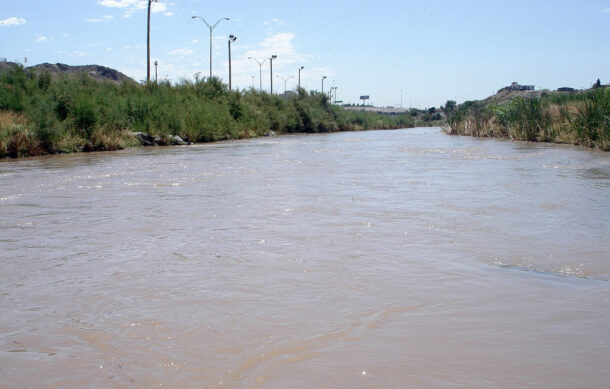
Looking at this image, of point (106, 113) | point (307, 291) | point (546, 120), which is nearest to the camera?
point (307, 291)

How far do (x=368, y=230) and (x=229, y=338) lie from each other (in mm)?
3775

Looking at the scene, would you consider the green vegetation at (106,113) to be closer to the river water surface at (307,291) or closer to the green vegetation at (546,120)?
the river water surface at (307,291)

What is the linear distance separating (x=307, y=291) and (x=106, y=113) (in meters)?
23.8

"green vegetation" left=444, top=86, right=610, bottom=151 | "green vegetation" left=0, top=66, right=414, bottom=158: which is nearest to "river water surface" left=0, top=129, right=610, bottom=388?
"green vegetation" left=0, top=66, right=414, bottom=158

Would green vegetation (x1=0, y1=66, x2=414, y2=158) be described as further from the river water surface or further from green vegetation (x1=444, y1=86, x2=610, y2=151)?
green vegetation (x1=444, y1=86, x2=610, y2=151)

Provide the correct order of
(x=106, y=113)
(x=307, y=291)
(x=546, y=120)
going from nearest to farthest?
(x=307, y=291), (x=106, y=113), (x=546, y=120)

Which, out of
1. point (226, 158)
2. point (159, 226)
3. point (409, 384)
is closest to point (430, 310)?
point (409, 384)

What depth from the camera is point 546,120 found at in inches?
1182

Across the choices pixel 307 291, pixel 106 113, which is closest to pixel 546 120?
pixel 106 113

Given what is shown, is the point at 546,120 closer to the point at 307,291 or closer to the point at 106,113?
the point at 106,113

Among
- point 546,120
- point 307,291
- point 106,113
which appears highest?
point 106,113

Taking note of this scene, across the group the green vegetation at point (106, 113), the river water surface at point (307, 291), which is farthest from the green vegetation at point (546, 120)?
the green vegetation at point (106, 113)

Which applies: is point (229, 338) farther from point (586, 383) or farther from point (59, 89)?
point (59, 89)

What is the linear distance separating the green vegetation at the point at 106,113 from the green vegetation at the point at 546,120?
1576 centimetres
